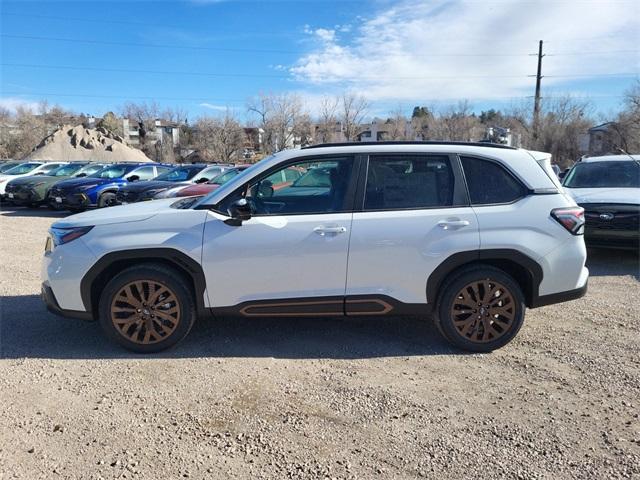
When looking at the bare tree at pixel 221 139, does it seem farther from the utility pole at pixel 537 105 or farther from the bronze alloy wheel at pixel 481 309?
the bronze alloy wheel at pixel 481 309

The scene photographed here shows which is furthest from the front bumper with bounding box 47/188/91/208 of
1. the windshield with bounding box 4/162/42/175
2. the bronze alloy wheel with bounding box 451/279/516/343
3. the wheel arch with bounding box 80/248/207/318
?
the bronze alloy wheel with bounding box 451/279/516/343

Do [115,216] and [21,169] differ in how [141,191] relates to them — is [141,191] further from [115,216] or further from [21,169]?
[21,169]

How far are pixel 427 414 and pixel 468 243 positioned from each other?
1484 millimetres

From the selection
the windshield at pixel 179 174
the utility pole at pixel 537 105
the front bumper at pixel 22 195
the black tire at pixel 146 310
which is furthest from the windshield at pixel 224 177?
the utility pole at pixel 537 105

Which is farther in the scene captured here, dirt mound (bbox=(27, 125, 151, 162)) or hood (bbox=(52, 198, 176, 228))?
dirt mound (bbox=(27, 125, 151, 162))

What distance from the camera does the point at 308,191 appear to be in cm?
429

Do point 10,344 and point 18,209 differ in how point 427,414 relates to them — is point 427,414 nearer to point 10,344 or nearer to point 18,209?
point 10,344

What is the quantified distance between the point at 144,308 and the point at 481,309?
A: 2.87m

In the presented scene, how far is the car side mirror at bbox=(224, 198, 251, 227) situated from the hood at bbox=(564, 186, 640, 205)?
209 inches

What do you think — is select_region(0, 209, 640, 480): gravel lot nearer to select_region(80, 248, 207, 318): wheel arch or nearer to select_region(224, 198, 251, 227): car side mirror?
select_region(80, 248, 207, 318): wheel arch

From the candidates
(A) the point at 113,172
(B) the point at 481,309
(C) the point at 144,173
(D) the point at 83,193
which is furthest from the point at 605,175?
(A) the point at 113,172

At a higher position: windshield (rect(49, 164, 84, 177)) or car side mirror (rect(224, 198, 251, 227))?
windshield (rect(49, 164, 84, 177))

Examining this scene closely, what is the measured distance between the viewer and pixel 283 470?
2.66 metres

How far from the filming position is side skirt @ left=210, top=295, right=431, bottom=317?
4.07 meters
